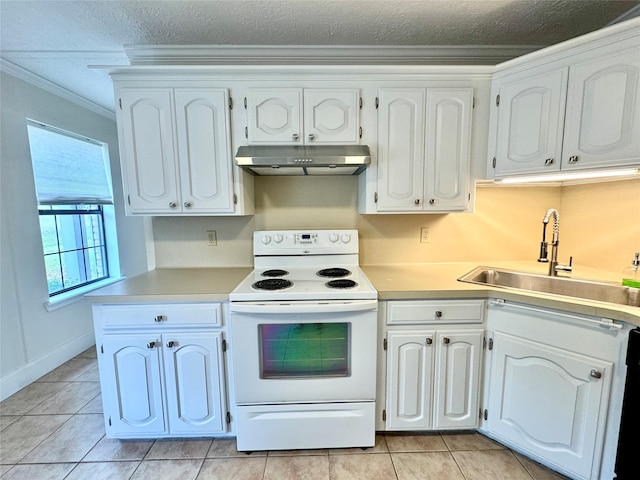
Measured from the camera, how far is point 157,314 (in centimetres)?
156

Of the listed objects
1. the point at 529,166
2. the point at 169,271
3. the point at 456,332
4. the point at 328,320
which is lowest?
the point at 456,332

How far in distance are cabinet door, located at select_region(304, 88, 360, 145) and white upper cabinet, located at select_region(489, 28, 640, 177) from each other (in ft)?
2.96

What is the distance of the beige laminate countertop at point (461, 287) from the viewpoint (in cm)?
126

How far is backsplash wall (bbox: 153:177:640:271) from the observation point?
2.15 metres

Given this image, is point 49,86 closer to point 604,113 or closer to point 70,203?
point 70,203

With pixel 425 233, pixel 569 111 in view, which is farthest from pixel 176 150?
pixel 569 111

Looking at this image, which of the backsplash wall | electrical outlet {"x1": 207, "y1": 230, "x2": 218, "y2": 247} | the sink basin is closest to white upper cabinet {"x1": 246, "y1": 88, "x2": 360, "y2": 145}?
the backsplash wall

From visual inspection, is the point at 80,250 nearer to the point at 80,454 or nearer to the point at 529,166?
the point at 80,454

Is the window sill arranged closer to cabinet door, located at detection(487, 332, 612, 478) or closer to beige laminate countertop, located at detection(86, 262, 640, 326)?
beige laminate countertop, located at detection(86, 262, 640, 326)

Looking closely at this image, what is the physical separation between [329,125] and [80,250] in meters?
3.19

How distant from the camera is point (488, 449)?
1.67 metres

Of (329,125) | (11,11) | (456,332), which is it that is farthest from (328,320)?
(11,11)

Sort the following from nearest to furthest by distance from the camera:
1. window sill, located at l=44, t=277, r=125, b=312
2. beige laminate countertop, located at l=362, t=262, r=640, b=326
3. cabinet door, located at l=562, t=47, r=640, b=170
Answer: beige laminate countertop, located at l=362, t=262, r=640, b=326 < cabinet door, located at l=562, t=47, r=640, b=170 < window sill, located at l=44, t=277, r=125, b=312

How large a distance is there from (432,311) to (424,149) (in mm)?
1013
